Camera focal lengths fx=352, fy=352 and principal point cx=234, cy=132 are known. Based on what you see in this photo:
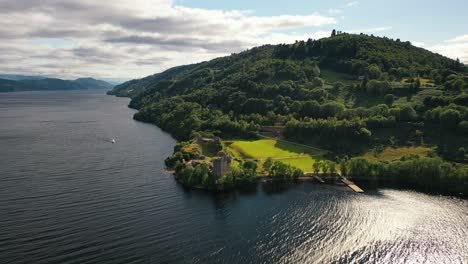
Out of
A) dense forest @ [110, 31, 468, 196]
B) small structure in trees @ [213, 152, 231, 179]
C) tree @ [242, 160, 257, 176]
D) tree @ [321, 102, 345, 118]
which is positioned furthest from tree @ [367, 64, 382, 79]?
small structure in trees @ [213, 152, 231, 179]

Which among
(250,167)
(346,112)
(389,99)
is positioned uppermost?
(389,99)

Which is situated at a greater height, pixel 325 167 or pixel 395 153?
pixel 395 153

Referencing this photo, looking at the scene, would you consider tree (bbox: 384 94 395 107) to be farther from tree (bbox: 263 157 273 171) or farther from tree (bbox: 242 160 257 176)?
tree (bbox: 242 160 257 176)

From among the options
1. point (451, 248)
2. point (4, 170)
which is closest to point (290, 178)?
point (451, 248)

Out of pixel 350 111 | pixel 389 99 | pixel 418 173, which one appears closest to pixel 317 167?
pixel 418 173

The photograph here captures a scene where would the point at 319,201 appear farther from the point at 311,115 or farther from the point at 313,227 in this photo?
the point at 311,115

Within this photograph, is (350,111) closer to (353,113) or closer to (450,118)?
(353,113)
